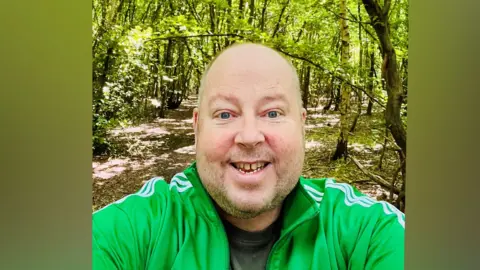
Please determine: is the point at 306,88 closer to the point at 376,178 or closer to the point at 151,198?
the point at 376,178

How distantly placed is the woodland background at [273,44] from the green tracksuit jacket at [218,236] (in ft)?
0.72

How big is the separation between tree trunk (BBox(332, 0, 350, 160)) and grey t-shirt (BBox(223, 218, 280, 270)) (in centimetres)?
60

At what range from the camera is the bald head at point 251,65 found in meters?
2.50

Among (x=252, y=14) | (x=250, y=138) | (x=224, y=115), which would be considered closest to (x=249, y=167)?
(x=250, y=138)

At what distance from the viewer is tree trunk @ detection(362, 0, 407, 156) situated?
278cm

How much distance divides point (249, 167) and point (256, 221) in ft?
0.97

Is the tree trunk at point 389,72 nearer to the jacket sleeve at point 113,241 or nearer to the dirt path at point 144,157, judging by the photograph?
the dirt path at point 144,157

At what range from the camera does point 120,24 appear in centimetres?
279

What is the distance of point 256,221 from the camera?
2523 mm
